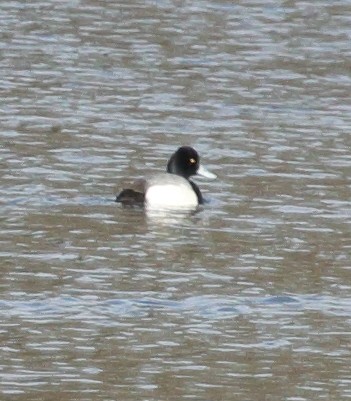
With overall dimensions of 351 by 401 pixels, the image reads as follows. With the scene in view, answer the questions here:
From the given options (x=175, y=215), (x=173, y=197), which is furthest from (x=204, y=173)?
(x=175, y=215)

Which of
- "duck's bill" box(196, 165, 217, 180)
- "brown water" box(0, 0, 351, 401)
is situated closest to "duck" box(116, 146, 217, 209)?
"duck's bill" box(196, 165, 217, 180)

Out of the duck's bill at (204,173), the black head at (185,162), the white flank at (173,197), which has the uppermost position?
the black head at (185,162)

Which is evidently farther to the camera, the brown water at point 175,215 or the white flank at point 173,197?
the white flank at point 173,197

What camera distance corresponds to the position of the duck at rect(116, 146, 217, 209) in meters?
14.7

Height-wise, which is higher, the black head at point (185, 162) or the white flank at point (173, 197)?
the black head at point (185, 162)

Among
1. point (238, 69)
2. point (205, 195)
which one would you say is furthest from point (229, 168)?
point (238, 69)

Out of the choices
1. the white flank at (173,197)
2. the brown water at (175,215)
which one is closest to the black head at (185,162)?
the brown water at (175,215)

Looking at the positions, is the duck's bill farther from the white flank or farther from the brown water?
the white flank

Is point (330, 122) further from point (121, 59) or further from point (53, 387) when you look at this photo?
point (53, 387)

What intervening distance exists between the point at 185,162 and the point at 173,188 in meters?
0.65

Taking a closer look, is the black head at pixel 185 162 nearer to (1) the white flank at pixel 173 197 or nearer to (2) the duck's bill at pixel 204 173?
(2) the duck's bill at pixel 204 173

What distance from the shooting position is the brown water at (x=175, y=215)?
9406mm

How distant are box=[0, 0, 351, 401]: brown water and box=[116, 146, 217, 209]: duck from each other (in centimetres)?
23

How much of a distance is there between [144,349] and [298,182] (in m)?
6.00
